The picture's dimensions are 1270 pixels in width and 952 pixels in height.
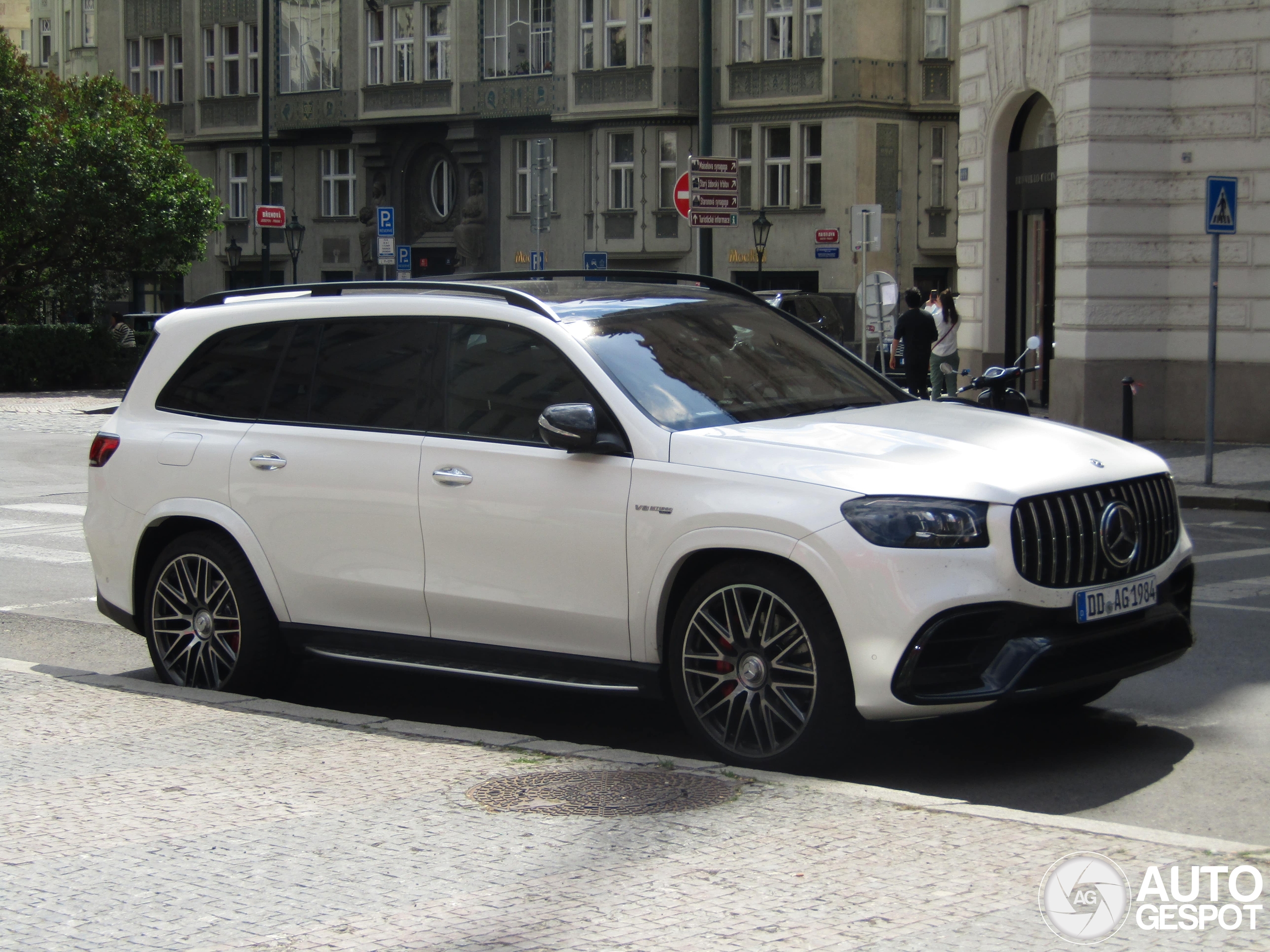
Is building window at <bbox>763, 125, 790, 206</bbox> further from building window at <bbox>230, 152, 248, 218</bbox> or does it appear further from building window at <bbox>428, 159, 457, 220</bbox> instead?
building window at <bbox>230, 152, 248, 218</bbox>

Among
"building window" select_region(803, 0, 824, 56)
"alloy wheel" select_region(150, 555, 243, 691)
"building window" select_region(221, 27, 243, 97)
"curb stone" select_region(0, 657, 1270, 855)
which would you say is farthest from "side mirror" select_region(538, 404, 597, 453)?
"building window" select_region(221, 27, 243, 97)

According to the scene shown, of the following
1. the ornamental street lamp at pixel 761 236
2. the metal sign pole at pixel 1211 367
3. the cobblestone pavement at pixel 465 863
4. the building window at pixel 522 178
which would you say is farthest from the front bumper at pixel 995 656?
the building window at pixel 522 178

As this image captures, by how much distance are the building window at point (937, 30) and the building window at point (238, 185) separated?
80.6 feet

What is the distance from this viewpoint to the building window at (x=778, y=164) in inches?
1866

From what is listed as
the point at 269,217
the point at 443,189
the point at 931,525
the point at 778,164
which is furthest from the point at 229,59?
the point at 931,525

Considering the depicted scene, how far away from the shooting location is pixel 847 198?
152 feet

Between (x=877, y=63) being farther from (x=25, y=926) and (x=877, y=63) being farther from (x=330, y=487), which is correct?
(x=25, y=926)

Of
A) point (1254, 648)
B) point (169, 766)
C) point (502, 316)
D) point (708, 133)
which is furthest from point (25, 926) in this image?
point (708, 133)

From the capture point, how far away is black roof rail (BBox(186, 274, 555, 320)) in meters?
6.56

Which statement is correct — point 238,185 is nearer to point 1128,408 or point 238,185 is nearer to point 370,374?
point 1128,408

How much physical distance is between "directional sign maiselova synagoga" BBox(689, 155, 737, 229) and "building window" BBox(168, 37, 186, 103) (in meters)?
45.7

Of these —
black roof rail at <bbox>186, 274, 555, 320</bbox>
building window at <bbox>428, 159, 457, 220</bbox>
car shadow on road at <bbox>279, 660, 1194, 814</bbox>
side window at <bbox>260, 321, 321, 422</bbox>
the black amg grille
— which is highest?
building window at <bbox>428, 159, 457, 220</bbox>

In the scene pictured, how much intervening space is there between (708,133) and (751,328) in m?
13.6

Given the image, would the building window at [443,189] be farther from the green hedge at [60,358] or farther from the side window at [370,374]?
the side window at [370,374]
